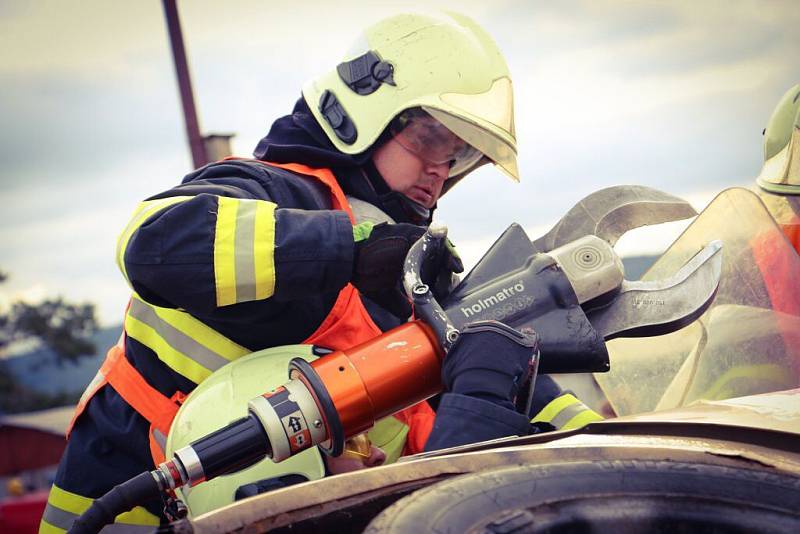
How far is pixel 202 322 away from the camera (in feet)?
7.27

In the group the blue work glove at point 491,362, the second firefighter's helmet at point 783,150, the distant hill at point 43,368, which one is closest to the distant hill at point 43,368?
the distant hill at point 43,368

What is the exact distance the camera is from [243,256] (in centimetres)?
195

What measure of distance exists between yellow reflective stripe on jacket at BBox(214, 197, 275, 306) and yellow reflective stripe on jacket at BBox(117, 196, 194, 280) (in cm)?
13

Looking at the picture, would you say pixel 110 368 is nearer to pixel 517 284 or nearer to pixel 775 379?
pixel 517 284

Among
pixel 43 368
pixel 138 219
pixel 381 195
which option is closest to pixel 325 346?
pixel 138 219

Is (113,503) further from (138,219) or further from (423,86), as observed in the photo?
(423,86)

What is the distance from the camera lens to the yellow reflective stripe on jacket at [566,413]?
2409 millimetres

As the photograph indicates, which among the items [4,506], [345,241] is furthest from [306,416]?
[4,506]

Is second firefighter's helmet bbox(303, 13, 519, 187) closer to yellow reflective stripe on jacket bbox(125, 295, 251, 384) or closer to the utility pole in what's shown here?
yellow reflective stripe on jacket bbox(125, 295, 251, 384)

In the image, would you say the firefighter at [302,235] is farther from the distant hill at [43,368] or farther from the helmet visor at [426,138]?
the distant hill at [43,368]

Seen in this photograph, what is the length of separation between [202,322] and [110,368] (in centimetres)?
35

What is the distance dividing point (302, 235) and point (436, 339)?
40cm

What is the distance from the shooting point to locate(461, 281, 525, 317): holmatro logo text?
1.86 metres

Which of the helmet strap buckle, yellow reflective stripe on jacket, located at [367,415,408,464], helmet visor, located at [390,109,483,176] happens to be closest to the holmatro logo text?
yellow reflective stripe on jacket, located at [367,415,408,464]
